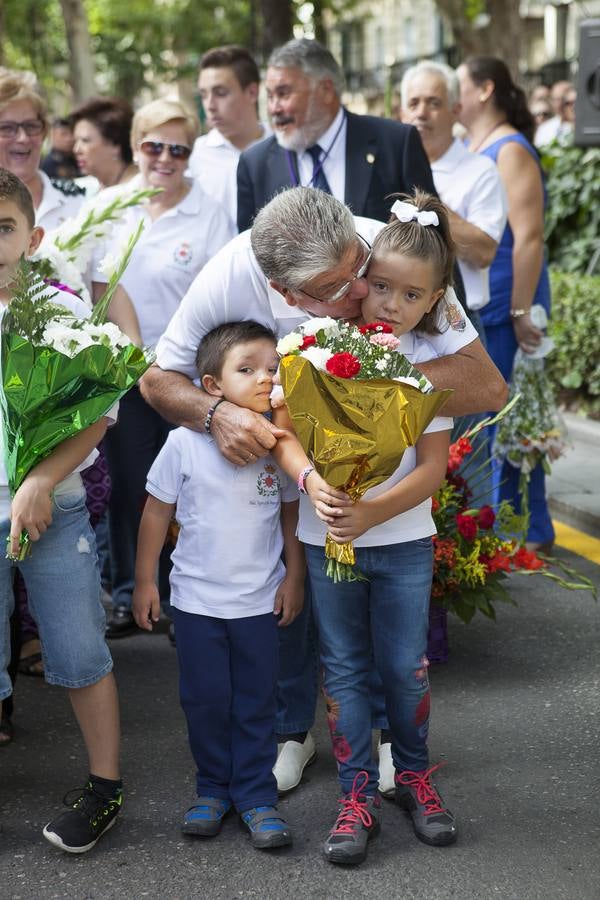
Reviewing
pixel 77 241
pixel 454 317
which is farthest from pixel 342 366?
pixel 77 241

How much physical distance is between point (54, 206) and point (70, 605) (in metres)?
2.62

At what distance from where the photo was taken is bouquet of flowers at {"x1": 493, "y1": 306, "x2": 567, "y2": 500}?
6016 millimetres

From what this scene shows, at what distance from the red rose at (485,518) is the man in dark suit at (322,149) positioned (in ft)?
3.89

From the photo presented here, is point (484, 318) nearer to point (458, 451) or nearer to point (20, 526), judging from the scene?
point (458, 451)

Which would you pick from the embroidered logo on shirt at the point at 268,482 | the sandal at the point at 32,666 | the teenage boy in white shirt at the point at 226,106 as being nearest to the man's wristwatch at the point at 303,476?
the embroidered logo on shirt at the point at 268,482

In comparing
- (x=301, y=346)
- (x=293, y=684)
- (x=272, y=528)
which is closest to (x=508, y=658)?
(x=293, y=684)

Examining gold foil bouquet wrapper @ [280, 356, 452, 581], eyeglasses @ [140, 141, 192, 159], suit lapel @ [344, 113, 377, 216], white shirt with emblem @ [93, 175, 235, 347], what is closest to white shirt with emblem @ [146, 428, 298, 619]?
gold foil bouquet wrapper @ [280, 356, 452, 581]

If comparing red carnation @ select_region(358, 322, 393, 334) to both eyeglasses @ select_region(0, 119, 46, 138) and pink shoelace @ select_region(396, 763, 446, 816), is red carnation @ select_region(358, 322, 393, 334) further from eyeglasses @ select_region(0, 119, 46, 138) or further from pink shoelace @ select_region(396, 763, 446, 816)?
eyeglasses @ select_region(0, 119, 46, 138)

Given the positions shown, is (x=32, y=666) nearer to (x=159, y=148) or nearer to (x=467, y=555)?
(x=467, y=555)

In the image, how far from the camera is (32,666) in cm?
479

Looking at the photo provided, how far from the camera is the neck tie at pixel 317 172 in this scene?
16.2 ft

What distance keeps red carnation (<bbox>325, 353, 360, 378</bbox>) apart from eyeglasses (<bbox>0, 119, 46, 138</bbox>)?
2.96 meters

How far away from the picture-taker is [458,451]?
4.55 metres

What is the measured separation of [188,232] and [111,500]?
3.92ft
